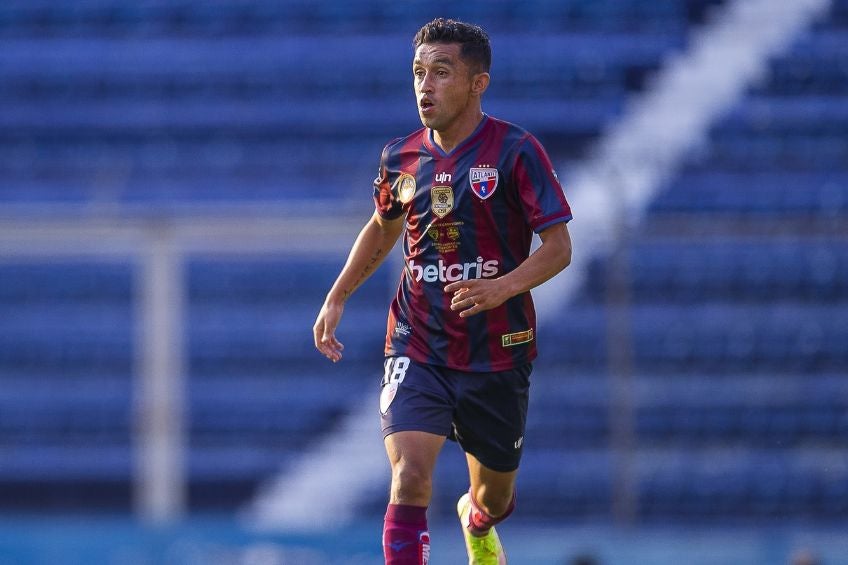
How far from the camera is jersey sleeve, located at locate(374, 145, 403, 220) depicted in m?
4.51

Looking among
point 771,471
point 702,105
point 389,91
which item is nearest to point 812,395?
point 771,471

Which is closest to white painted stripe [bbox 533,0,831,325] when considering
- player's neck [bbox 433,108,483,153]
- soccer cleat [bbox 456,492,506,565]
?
soccer cleat [bbox 456,492,506,565]

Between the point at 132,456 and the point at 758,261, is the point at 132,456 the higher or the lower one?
the lower one

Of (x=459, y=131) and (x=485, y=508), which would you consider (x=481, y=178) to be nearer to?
(x=459, y=131)

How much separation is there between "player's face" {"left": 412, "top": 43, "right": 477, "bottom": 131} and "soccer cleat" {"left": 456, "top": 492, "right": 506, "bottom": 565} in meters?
1.39

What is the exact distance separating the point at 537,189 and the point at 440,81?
417 millimetres

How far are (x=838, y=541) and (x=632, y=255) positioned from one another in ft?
6.70

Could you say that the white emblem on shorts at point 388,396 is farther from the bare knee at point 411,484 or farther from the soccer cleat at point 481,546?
the soccer cleat at point 481,546

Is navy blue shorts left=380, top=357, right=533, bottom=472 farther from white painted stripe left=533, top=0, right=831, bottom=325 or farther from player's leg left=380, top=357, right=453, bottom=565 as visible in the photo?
white painted stripe left=533, top=0, right=831, bottom=325

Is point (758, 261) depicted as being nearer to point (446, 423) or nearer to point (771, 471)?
point (771, 471)

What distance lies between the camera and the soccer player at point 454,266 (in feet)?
13.8

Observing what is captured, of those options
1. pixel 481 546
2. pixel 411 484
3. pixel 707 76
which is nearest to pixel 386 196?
pixel 411 484

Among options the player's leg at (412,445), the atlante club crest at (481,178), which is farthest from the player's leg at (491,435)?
the atlante club crest at (481,178)

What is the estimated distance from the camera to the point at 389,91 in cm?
1078
